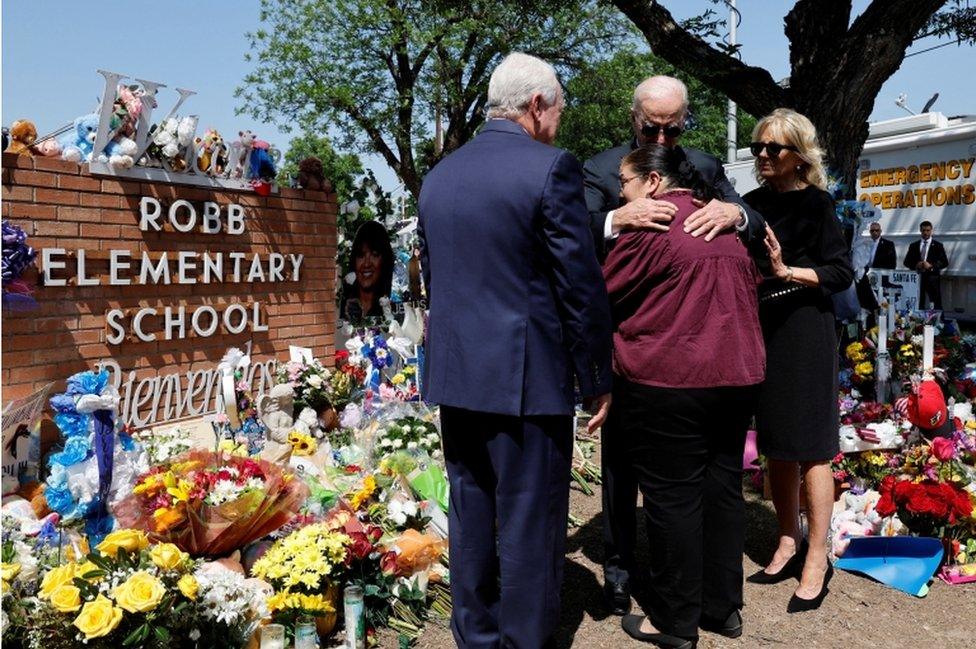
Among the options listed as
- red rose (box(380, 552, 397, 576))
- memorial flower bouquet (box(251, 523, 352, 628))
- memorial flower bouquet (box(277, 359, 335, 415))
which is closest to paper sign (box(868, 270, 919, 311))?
memorial flower bouquet (box(277, 359, 335, 415))

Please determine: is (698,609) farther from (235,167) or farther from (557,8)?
(557,8)

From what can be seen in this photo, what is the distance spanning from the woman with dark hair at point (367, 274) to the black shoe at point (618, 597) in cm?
425

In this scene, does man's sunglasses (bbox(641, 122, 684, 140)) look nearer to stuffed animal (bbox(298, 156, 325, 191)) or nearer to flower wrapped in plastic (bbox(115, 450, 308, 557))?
flower wrapped in plastic (bbox(115, 450, 308, 557))

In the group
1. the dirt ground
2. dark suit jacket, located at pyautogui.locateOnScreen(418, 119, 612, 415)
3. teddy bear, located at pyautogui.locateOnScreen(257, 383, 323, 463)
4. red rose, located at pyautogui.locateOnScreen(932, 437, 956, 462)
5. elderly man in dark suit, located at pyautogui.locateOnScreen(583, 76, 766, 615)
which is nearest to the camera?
dark suit jacket, located at pyautogui.locateOnScreen(418, 119, 612, 415)

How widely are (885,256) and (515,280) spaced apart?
10.2m

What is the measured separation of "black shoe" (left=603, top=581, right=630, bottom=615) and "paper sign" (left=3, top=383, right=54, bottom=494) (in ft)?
8.32

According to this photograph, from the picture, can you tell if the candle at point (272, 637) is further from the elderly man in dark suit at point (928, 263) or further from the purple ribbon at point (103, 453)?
the elderly man in dark suit at point (928, 263)

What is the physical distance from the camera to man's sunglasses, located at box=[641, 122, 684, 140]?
3145 millimetres

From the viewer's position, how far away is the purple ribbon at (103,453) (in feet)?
11.1

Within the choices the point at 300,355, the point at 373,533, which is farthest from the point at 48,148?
the point at 373,533

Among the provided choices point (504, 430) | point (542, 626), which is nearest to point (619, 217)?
point (504, 430)

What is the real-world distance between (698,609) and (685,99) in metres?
1.80

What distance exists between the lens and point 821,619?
327 centimetres

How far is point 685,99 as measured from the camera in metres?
3.18
